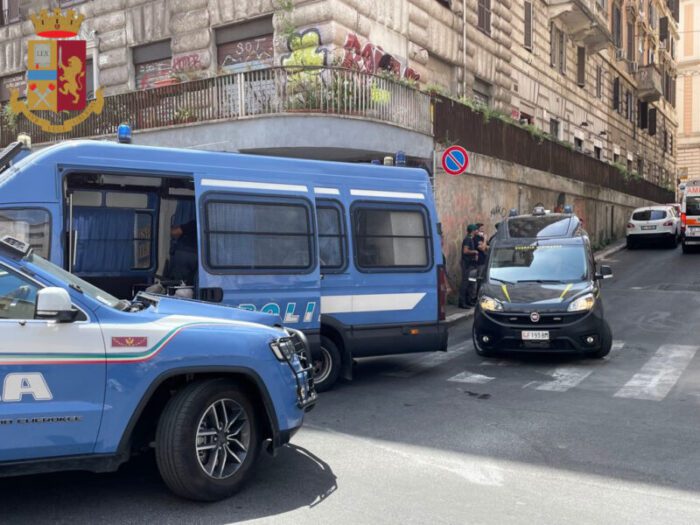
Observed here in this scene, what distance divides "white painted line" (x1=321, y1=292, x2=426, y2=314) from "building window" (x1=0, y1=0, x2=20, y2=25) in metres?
18.9

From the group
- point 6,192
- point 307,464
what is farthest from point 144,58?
point 307,464

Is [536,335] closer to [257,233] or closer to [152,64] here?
[257,233]

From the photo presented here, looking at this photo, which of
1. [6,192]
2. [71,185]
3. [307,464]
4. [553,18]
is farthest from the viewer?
[553,18]

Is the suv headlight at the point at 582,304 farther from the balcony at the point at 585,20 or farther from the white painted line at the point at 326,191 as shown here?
the balcony at the point at 585,20

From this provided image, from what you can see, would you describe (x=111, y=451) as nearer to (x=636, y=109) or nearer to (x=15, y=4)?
(x=15, y=4)

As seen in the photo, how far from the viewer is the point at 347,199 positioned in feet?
27.6

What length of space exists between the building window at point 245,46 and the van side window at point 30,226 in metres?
11.1

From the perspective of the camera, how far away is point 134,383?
4297 millimetres

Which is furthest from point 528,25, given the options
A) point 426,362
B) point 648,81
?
point 426,362

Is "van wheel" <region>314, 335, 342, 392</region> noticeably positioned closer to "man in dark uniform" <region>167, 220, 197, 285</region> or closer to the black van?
"man in dark uniform" <region>167, 220, 197, 285</region>

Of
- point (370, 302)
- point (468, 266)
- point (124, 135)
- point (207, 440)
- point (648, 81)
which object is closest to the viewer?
point (207, 440)

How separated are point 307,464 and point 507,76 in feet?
74.0

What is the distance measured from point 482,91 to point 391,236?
16783mm

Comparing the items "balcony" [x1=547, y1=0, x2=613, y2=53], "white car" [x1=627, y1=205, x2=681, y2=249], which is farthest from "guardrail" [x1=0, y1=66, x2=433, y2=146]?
"balcony" [x1=547, y1=0, x2=613, y2=53]
